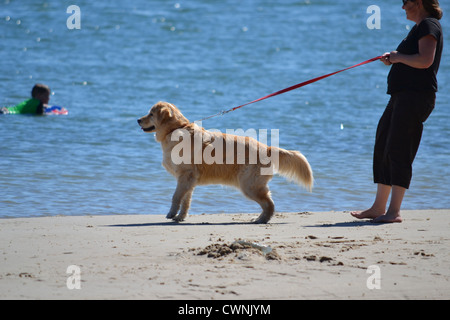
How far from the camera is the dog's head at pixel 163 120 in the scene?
24.8ft

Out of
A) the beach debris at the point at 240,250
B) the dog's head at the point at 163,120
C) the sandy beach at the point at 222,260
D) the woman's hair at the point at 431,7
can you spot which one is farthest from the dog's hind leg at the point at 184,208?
the woman's hair at the point at 431,7

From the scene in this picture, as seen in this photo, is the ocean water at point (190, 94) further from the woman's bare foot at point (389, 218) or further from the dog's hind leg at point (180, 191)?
the woman's bare foot at point (389, 218)

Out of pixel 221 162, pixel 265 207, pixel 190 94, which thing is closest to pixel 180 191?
pixel 221 162

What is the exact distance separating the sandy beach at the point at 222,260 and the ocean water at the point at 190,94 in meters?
1.65

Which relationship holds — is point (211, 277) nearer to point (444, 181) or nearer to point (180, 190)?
point (180, 190)

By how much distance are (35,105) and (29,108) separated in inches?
7.8

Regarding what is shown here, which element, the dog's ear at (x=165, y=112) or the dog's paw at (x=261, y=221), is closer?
the dog's paw at (x=261, y=221)

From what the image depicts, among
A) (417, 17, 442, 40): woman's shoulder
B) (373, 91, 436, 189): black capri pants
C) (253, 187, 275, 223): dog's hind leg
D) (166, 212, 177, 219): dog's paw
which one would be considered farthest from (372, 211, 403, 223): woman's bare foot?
(166, 212, 177, 219): dog's paw

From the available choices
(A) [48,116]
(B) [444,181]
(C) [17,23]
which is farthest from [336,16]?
(B) [444,181]

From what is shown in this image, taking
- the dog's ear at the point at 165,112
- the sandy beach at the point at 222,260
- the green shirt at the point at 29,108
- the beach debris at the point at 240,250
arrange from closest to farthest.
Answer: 1. the sandy beach at the point at 222,260
2. the beach debris at the point at 240,250
3. the dog's ear at the point at 165,112
4. the green shirt at the point at 29,108

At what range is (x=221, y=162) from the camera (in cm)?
743

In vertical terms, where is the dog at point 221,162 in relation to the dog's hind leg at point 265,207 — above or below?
above

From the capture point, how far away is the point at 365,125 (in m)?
15.7
